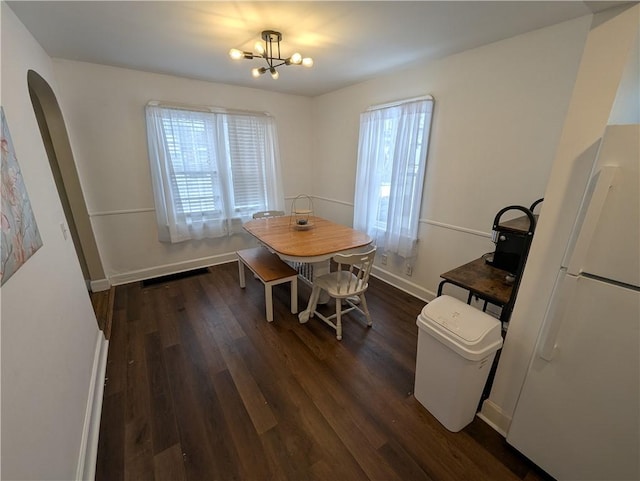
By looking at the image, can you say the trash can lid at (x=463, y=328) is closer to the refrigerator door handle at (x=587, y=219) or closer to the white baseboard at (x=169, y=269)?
the refrigerator door handle at (x=587, y=219)

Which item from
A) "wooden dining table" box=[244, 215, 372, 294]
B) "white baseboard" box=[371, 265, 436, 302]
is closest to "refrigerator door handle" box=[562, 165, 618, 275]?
"wooden dining table" box=[244, 215, 372, 294]

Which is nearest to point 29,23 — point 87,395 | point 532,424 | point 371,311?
point 87,395

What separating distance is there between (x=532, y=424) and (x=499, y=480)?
319 mm

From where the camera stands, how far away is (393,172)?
288cm

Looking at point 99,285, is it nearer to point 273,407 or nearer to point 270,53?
point 273,407

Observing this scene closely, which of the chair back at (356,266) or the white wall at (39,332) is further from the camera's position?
the chair back at (356,266)

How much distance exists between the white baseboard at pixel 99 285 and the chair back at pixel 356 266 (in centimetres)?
277

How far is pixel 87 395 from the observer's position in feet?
5.08

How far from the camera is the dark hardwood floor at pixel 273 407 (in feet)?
4.41

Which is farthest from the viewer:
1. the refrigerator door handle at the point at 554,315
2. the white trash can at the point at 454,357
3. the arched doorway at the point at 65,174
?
the arched doorway at the point at 65,174

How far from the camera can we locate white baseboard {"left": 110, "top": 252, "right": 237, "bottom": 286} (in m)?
3.19

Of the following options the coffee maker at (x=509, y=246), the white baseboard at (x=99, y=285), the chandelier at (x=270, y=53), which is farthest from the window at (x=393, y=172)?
the white baseboard at (x=99, y=285)

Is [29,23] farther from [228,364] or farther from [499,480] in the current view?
[499,480]

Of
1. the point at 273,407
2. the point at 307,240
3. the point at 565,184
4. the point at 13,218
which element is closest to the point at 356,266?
the point at 307,240
